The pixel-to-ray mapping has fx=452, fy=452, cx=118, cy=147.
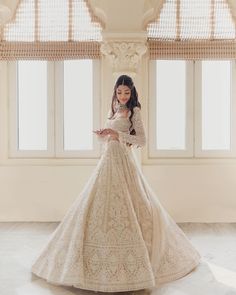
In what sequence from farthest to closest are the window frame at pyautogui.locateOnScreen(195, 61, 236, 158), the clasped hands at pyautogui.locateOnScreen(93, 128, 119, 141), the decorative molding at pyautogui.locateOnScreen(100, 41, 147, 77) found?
the window frame at pyautogui.locateOnScreen(195, 61, 236, 158)
the decorative molding at pyautogui.locateOnScreen(100, 41, 147, 77)
the clasped hands at pyautogui.locateOnScreen(93, 128, 119, 141)

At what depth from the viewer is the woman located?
299 centimetres

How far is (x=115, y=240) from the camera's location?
3.07m

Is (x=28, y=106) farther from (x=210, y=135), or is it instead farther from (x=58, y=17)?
(x=210, y=135)

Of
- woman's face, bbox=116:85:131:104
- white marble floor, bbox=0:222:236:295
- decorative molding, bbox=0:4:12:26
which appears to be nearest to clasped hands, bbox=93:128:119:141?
woman's face, bbox=116:85:131:104

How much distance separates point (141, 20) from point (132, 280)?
308 cm

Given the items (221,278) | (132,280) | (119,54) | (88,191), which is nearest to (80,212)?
(88,191)

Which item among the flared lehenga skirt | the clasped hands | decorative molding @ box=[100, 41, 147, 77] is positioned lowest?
the flared lehenga skirt

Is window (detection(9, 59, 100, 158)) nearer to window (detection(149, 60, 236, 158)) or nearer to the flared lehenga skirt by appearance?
window (detection(149, 60, 236, 158))

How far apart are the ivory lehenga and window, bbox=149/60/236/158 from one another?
6.65 feet

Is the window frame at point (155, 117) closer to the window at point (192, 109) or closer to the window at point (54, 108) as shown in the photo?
the window at point (192, 109)

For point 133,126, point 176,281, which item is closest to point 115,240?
point 176,281

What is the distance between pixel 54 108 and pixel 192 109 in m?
1.67

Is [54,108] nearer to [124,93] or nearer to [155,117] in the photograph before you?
[155,117]

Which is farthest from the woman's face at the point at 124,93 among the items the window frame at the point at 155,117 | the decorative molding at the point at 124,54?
the window frame at the point at 155,117
